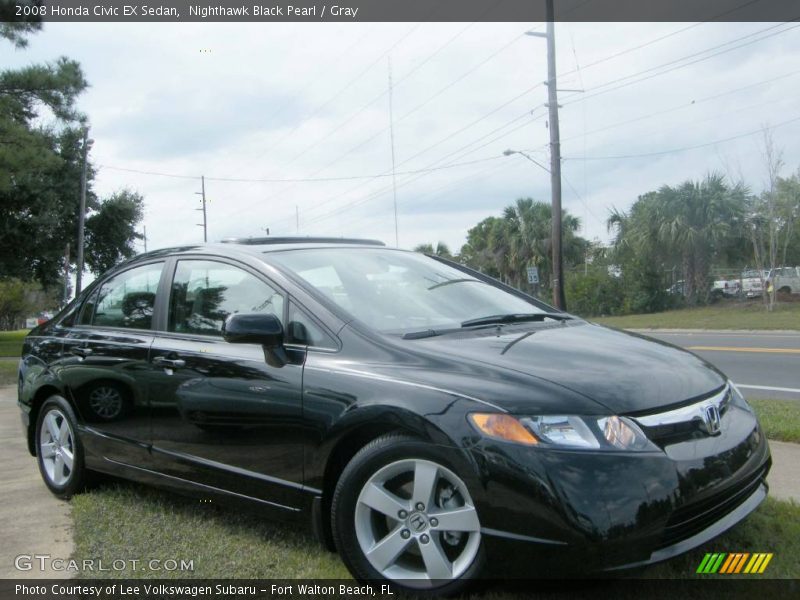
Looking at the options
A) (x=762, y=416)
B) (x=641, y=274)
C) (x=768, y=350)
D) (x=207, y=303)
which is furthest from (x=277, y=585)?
(x=641, y=274)

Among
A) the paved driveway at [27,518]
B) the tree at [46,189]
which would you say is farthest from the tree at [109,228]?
the paved driveway at [27,518]

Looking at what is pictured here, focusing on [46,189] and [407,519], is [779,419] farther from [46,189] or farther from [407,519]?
[46,189]

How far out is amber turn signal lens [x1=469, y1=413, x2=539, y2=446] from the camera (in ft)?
8.43

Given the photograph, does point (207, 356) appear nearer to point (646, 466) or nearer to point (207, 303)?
Result: point (207, 303)

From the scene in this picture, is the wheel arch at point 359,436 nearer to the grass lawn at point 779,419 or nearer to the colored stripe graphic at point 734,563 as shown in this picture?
the colored stripe graphic at point 734,563

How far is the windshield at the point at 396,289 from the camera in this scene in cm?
345

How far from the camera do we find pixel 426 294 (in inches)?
149

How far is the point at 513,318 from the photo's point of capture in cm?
372

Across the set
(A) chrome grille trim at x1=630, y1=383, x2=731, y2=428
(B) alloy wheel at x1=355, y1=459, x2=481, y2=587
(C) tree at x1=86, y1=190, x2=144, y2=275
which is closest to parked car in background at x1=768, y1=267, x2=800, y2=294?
(C) tree at x1=86, y1=190, x2=144, y2=275

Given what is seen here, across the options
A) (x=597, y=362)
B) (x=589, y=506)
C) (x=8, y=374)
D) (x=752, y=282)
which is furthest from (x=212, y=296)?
(x=752, y=282)

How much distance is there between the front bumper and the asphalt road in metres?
6.90

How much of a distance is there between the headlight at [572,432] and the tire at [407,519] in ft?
0.86

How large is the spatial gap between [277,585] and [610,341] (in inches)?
71.7

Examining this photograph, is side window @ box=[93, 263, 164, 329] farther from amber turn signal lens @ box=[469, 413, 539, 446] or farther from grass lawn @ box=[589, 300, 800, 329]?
grass lawn @ box=[589, 300, 800, 329]
